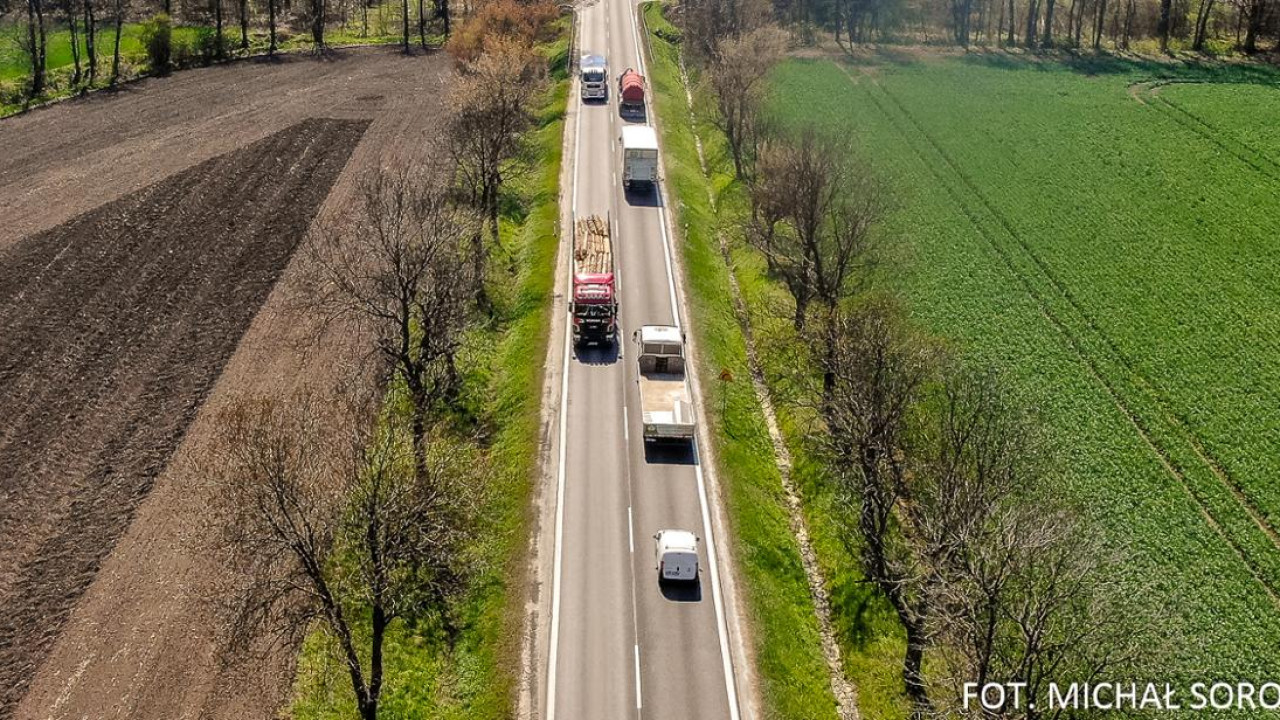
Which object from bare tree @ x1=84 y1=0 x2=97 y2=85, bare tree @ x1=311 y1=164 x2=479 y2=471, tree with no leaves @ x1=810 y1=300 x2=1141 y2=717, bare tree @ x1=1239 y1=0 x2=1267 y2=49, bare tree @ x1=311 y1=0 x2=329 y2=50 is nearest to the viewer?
tree with no leaves @ x1=810 y1=300 x2=1141 y2=717

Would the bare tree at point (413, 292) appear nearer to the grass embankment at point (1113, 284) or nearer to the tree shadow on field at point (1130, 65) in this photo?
the grass embankment at point (1113, 284)

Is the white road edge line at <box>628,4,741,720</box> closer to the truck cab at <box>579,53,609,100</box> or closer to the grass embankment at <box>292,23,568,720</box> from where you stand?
the grass embankment at <box>292,23,568,720</box>

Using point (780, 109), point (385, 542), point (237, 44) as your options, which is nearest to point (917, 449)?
point (385, 542)

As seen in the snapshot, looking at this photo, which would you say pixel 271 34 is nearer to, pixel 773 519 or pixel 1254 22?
pixel 773 519

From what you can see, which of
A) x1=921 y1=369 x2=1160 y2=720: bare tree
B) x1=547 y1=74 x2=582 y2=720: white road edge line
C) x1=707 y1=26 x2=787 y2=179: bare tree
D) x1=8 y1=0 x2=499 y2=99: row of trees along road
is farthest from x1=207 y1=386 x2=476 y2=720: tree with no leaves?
x1=8 y1=0 x2=499 y2=99: row of trees along road

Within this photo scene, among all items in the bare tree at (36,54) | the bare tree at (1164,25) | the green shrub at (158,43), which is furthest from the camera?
the bare tree at (1164,25)

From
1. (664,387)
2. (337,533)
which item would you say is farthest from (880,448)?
(337,533)

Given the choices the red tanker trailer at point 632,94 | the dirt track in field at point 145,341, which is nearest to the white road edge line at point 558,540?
the dirt track in field at point 145,341
